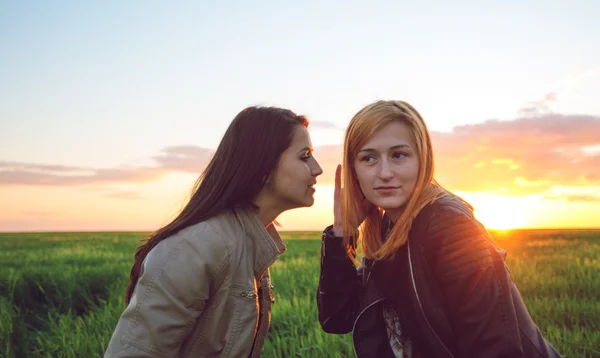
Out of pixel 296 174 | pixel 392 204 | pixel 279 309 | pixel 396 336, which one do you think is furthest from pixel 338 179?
pixel 279 309

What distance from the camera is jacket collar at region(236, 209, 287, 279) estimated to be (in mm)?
2934

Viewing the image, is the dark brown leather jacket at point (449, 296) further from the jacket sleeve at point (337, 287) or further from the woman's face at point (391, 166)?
the jacket sleeve at point (337, 287)

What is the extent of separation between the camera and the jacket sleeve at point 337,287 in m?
3.05

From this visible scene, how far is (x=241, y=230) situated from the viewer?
9.45 feet

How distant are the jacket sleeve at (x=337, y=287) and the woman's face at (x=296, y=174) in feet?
0.90

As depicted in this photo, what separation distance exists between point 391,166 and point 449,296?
2.22 ft

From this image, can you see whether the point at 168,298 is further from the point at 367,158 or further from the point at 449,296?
the point at 449,296

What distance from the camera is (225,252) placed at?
2717 millimetres

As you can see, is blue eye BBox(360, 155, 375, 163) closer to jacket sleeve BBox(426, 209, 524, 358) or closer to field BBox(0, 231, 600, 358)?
jacket sleeve BBox(426, 209, 524, 358)

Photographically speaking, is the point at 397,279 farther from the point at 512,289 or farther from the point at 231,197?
the point at 231,197

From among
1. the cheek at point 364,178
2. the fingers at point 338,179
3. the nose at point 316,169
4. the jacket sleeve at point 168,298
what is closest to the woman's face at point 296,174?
the nose at point 316,169

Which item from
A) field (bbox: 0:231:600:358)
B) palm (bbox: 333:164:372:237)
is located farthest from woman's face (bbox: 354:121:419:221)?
field (bbox: 0:231:600:358)

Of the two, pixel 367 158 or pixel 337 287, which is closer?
pixel 367 158

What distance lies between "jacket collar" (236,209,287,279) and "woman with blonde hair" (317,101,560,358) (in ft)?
1.10
